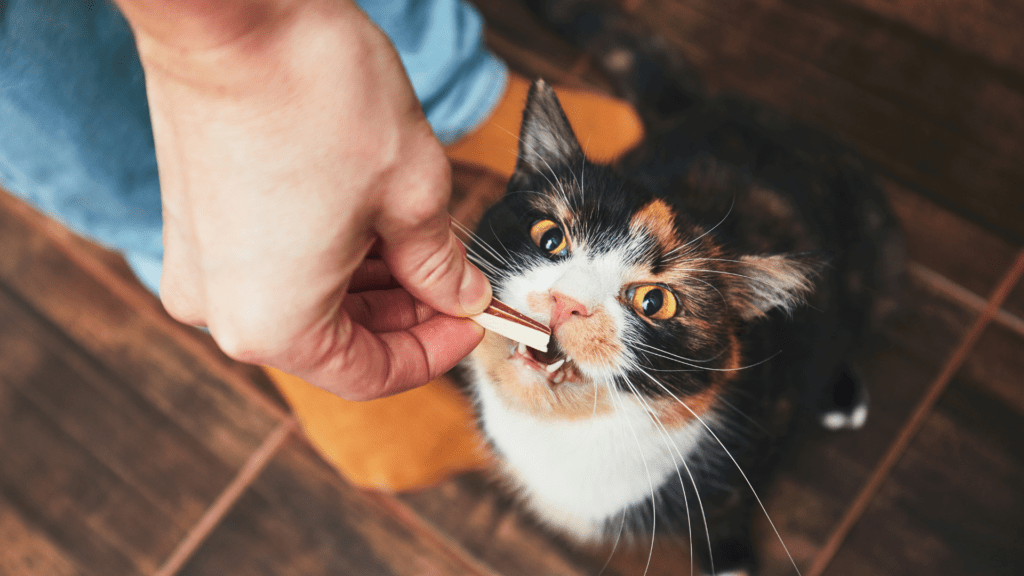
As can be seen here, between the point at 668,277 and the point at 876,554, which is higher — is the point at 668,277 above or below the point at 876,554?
above

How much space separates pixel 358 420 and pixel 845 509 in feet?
3.61

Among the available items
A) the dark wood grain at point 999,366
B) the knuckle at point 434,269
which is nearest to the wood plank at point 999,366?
the dark wood grain at point 999,366

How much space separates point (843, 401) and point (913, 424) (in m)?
0.21

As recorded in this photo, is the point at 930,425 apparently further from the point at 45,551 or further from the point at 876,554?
the point at 45,551

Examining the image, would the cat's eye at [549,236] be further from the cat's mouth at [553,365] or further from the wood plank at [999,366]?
the wood plank at [999,366]

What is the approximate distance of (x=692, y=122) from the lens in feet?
3.85

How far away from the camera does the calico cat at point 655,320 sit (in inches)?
28.8

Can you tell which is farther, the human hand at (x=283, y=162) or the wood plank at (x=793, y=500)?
the wood plank at (x=793, y=500)

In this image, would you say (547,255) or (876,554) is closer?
(547,255)

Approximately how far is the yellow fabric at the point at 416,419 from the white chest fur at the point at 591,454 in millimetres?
246

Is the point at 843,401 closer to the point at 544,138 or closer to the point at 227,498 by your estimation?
the point at 544,138

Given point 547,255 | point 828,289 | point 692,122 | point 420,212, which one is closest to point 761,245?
point 828,289

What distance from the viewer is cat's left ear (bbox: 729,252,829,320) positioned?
0.75m

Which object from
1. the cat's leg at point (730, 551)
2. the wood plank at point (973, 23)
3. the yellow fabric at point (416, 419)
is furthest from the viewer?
the wood plank at point (973, 23)
